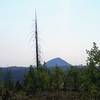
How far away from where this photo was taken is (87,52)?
26531mm

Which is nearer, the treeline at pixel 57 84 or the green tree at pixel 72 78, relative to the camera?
the treeline at pixel 57 84

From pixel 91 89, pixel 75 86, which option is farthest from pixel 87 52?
pixel 75 86

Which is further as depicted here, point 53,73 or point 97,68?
point 53,73

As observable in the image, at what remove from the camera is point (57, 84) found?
156ft

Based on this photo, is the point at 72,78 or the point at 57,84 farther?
the point at 72,78

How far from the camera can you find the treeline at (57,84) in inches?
1021

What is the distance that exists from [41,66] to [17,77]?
123ft

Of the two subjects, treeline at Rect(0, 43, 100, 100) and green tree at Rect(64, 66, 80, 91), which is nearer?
treeline at Rect(0, 43, 100, 100)

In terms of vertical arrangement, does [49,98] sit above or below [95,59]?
below

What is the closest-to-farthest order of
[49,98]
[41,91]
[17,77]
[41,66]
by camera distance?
1. [49,98]
2. [41,91]
3. [41,66]
4. [17,77]

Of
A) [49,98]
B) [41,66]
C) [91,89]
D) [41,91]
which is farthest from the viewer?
[41,66]

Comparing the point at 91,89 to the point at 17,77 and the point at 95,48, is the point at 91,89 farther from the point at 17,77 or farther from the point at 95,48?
the point at 17,77

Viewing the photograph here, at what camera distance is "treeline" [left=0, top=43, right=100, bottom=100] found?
2592 cm

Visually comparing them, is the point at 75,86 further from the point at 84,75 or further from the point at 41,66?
the point at 84,75
